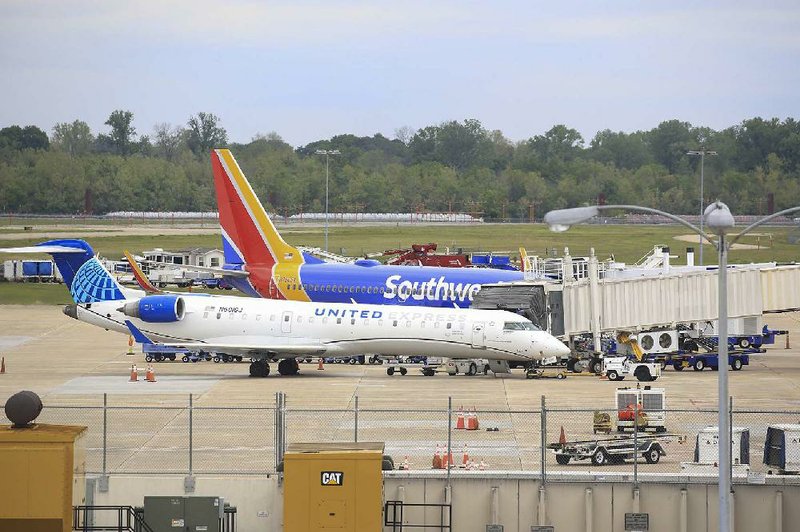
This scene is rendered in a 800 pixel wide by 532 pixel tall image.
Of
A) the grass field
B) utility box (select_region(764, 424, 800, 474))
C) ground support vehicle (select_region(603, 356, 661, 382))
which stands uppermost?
the grass field

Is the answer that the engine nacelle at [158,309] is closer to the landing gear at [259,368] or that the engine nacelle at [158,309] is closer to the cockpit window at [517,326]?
the landing gear at [259,368]

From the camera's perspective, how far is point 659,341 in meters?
58.0

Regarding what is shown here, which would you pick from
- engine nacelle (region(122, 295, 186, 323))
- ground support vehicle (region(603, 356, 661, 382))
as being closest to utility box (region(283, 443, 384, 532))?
ground support vehicle (region(603, 356, 661, 382))

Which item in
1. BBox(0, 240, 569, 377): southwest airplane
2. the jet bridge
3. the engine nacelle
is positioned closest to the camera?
BBox(0, 240, 569, 377): southwest airplane

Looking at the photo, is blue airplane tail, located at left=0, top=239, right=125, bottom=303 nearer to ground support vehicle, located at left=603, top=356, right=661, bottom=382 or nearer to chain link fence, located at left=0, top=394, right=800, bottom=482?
chain link fence, located at left=0, top=394, right=800, bottom=482

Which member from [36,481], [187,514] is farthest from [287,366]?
[36,481]

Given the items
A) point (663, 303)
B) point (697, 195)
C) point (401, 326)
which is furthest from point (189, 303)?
point (697, 195)

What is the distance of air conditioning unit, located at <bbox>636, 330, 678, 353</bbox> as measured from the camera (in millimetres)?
57906

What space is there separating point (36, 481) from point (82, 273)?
112 ft

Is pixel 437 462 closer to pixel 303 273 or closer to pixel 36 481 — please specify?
pixel 36 481

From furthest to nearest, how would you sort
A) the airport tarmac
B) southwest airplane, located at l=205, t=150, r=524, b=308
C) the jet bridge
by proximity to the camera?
southwest airplane, located at l=205, t=150, r=524, b=308
the jet bridge
the airport tarmac

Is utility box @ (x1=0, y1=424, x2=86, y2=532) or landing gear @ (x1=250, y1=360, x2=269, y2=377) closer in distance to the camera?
utility box @ (x1=0, y1=424, x2=86, y2=532)

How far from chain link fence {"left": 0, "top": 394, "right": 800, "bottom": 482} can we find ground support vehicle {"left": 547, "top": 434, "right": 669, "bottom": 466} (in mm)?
23

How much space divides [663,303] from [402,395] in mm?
13290
